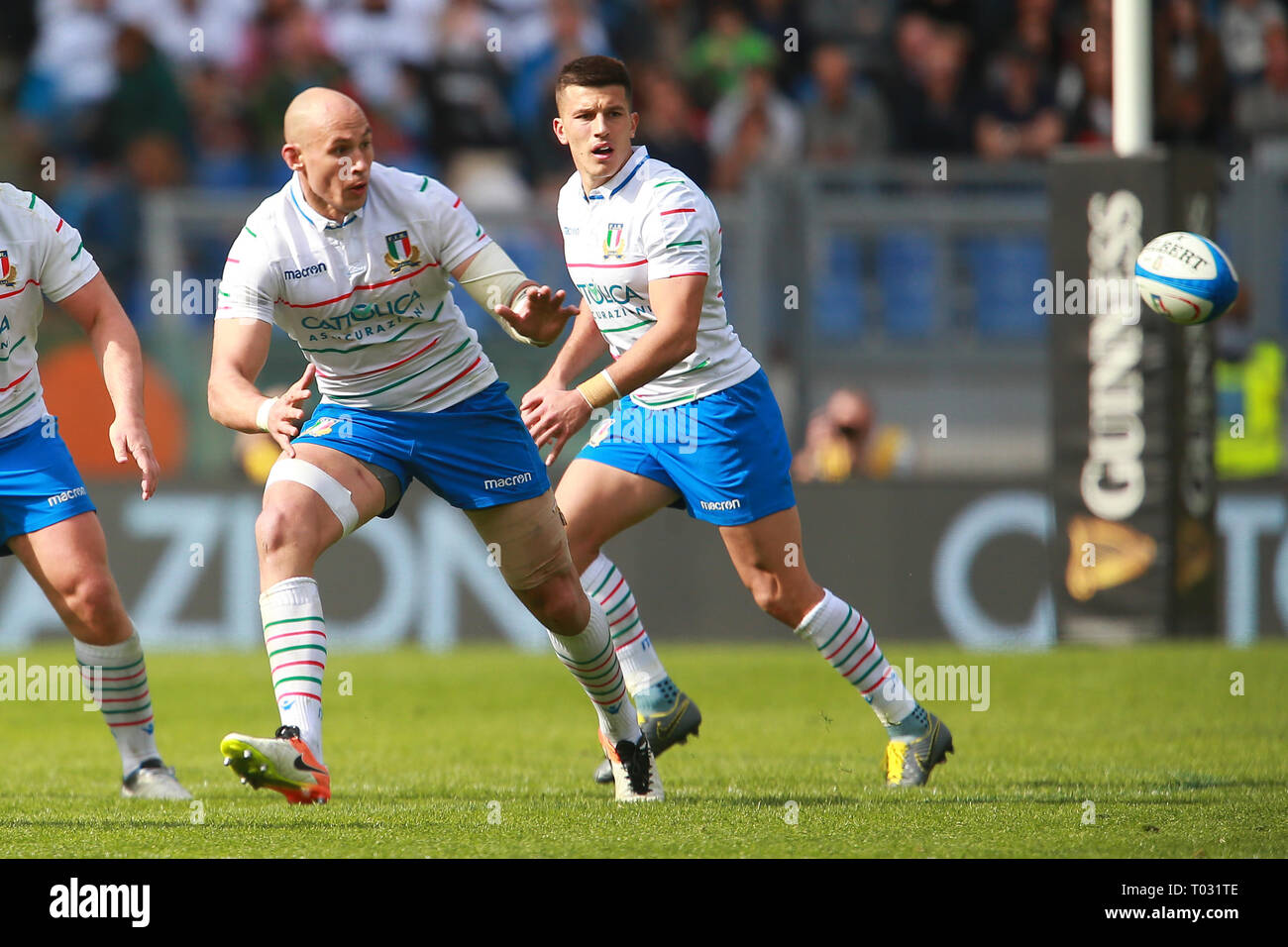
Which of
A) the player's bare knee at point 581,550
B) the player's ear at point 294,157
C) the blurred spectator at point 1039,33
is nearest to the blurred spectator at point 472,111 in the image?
the blurred spectator at point 1039,33

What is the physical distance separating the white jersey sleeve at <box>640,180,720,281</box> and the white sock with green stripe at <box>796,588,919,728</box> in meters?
1.38

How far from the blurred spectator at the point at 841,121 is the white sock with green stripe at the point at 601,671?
9353 mm

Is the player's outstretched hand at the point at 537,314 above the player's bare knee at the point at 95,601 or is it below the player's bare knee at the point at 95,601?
above

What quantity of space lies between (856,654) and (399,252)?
7.47ft

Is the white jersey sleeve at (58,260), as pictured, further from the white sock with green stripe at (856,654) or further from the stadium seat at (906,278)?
the stadium seat at (906,278)

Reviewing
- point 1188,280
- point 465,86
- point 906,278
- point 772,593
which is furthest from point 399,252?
point 465,86

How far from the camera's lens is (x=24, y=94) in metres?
15.4

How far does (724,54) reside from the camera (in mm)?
16328

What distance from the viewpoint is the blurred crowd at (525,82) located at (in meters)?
15.1

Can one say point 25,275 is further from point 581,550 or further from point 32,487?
point 581,550

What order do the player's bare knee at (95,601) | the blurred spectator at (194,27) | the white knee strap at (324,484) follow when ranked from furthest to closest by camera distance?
1. the blurred spectator at (194,27)
2. the player's bare knee at (95,601)
3. the white knee strap at (324,484)
